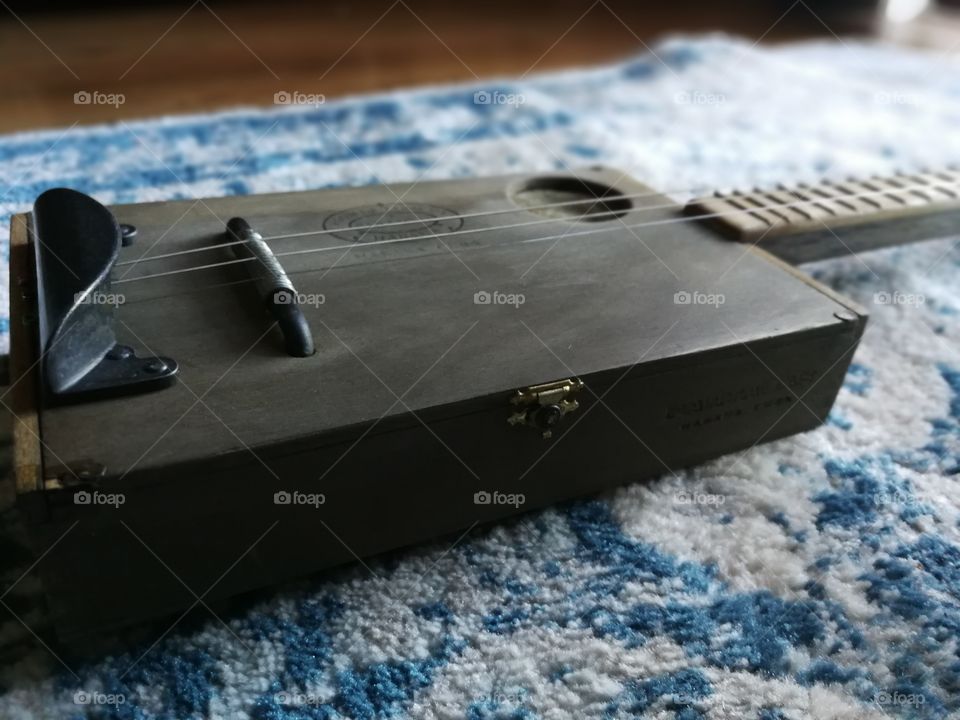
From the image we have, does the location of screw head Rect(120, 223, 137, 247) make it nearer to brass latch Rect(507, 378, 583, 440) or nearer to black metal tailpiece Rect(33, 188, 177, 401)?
black metal tailpiece Rect(33, 188, 177, 401)

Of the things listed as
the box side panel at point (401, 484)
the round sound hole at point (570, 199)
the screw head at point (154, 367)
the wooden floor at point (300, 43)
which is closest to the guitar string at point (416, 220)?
the round sound hole at point (570, 199)

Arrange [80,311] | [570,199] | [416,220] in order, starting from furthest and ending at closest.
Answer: [570,199] → [416,220] → [80,311]

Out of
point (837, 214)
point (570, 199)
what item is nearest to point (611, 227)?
point (570, 199)

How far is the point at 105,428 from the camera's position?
0.58m

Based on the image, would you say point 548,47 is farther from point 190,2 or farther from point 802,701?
point 802,701

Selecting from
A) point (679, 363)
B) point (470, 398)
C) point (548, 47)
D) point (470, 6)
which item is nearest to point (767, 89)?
point (548, 47)

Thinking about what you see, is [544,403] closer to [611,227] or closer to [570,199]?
[611,227]

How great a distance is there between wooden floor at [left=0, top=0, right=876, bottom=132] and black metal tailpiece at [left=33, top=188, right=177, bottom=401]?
3.17ft

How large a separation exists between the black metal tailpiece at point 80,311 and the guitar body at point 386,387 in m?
0.02

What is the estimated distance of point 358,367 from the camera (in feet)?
2.20

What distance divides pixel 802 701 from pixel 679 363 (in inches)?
11.4

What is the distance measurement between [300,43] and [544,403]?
1880 millimetres

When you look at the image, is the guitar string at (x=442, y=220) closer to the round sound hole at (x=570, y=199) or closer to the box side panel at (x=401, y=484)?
the round sound hole at (x=570, y=199)

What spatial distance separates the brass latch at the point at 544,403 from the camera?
26.4 inches
